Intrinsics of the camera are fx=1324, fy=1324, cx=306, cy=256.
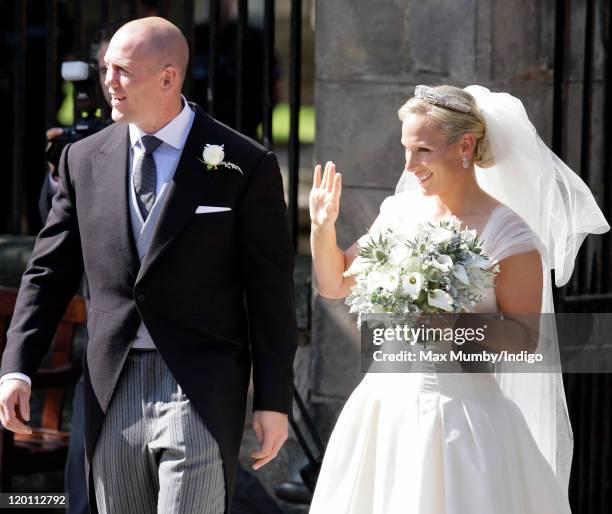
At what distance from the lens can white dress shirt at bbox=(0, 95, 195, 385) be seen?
12.2 feet

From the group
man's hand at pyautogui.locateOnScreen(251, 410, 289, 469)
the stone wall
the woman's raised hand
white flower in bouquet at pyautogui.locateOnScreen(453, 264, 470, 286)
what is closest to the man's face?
the woman's raised hand

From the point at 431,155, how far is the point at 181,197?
0.92m

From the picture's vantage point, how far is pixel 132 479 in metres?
3.69

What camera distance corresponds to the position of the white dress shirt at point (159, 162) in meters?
3.72

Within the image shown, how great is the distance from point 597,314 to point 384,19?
1.51 metres

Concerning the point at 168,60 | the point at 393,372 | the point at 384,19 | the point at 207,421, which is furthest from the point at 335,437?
the point at 384,19

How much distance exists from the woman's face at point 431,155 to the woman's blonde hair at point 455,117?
0.02 meters

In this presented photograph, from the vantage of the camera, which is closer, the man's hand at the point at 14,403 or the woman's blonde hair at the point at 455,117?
the man's hand at the point at 14,403

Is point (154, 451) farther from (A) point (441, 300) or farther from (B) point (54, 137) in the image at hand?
(B) point (54, 137)

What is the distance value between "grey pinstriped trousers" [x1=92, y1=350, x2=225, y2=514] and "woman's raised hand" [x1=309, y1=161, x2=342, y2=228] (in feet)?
2.93

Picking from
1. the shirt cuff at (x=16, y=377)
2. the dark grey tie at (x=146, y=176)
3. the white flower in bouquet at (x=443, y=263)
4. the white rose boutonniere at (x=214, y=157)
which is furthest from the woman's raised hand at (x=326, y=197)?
the shirt cuff at (x=16, y=377)

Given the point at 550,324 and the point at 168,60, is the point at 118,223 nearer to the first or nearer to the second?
the point at 168,60

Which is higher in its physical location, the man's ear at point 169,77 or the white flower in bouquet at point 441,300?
the man's ear at point 169,77

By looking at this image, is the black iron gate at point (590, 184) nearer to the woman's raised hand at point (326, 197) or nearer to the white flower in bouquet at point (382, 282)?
the woman's raised hand at point (326, 197)
